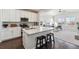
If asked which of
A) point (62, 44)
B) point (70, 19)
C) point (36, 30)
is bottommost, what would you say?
point (62, 44)

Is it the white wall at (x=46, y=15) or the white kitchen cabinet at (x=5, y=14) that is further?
the white wall at (x=46, y=15)

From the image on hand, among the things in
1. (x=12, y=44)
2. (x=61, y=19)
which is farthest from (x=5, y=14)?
(x=61, y=19)

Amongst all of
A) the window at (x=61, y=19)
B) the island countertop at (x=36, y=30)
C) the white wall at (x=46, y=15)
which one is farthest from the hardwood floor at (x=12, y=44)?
the window at (x=61, y=19)

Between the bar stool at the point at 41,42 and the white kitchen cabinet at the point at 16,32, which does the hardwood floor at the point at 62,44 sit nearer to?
the bar stool at the point at 41,42

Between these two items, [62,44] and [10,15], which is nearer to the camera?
[10,15]

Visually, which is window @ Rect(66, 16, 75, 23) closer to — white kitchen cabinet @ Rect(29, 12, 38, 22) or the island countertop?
the island countertop

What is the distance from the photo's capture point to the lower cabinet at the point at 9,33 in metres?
1.59

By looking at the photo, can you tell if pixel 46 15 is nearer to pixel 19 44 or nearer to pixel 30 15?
pixel 30 15

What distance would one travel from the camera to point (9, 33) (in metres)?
1.63

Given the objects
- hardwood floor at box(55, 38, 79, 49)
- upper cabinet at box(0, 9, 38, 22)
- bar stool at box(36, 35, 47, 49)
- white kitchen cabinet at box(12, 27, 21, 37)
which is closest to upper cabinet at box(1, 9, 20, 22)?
upper cabinet at box(0, 9, 38, 22)

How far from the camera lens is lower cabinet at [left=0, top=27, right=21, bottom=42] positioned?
5.21ft

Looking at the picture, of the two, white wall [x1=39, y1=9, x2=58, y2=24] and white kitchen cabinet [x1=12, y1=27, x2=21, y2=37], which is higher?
white wall [x1=39, y1=9, x2=58, y2=24]
